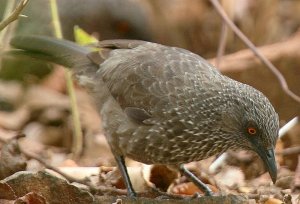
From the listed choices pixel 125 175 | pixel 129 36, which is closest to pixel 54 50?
pixel 125 175

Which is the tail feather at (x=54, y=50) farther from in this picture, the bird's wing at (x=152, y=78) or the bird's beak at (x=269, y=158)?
the bird's beak at (x=269, y=158)

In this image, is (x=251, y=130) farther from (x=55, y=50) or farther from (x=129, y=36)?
(x=129, y=36)

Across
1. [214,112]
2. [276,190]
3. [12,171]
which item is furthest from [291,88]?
[12,171]

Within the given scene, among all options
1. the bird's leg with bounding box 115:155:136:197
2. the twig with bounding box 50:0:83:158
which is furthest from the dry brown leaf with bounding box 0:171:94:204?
the twig with bounding box 50:0:83:158

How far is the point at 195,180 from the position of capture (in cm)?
546

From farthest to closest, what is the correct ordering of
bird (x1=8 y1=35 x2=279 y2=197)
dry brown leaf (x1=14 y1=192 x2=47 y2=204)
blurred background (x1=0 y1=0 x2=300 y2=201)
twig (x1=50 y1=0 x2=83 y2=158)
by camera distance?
1. blurred background (x1=0 y1=0 x2=300 y2=201)
2. twig (x1=50 y1=0 x2=83 y2=158)
3. bird (x1=8 y1=35 x2=279 y2=197)
4. dry brown leaf (x1=14 y1=192 x2=47 y2=204)

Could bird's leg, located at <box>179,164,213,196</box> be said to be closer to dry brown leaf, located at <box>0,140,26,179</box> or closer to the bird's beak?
the bird's beak

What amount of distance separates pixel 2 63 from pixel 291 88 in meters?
2.66

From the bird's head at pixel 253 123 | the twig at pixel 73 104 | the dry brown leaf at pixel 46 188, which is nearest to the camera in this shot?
the dry brown leaf at pixel 46 188

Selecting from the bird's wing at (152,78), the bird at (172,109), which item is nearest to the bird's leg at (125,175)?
the bird at (172,109)

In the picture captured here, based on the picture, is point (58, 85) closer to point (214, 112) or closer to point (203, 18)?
point (203, 18)

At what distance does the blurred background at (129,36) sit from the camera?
6684mm

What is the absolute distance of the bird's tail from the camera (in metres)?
5.77

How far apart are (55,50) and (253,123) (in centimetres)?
166
